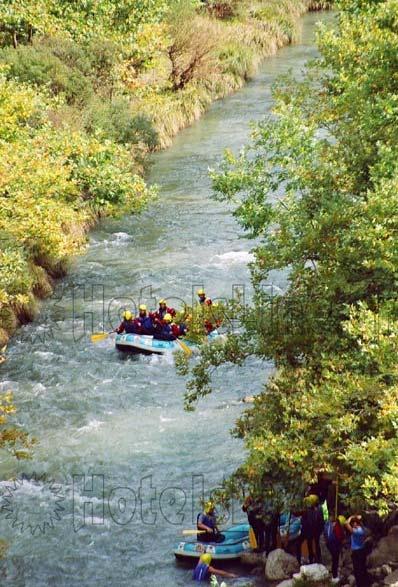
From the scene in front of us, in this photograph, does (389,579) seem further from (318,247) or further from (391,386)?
→ (318,247)

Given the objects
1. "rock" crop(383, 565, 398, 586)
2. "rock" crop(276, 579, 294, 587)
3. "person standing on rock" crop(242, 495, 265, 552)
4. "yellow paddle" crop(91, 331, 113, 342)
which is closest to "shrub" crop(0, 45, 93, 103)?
"yellow paddle" crop(91, 331, 113, 342)

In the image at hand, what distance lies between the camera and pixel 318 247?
1380cm

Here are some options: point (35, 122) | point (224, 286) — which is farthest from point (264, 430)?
point (35, 122)

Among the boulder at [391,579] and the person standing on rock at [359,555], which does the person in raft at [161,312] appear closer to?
the person standing on rock at [359,555]

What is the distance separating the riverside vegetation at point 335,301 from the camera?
12297 mm

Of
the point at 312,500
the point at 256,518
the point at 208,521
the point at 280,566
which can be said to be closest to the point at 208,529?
the point at 208,521

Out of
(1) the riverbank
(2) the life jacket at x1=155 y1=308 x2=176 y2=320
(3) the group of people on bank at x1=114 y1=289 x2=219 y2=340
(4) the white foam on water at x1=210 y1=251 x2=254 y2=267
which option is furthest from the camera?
(4) the white foam on water at x1=210 y1=251 x2=254 y2=267

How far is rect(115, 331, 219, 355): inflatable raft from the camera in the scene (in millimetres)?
23953

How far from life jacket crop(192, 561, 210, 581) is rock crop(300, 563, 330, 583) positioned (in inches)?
70.2

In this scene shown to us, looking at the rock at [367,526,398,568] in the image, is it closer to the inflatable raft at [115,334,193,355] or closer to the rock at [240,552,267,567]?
the rock at [240,552,267,567]

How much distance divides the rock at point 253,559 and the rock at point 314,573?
1.32 m

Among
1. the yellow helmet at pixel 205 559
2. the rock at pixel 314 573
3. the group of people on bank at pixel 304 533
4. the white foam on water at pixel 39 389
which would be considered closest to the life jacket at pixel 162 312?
the white foam on water at pixel 39 389

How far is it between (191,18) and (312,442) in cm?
3815

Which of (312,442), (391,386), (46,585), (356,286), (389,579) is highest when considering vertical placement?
(356,286)
